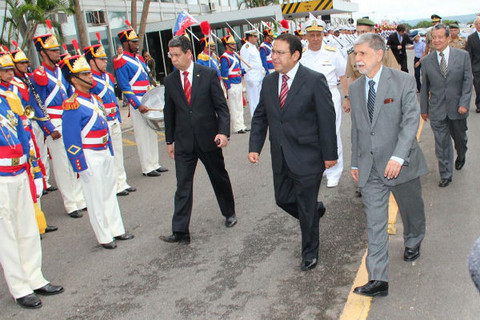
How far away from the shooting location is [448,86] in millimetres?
6488

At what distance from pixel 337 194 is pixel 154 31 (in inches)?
751

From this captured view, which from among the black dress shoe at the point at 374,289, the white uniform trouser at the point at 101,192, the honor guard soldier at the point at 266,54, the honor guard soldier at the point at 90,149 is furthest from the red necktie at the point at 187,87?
the honor guard soldier at the point at 266,54

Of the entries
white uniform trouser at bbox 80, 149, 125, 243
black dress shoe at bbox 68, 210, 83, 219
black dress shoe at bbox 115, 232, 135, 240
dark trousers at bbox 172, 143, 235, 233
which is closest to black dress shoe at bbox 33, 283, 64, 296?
white uniform trouser at bbox 80, 149, 125, 243

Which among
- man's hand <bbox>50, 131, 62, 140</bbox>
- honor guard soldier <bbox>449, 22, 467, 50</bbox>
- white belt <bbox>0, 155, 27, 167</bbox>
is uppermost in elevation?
honor guard soldier <bbox>449, 22, 467, 50</bbox>

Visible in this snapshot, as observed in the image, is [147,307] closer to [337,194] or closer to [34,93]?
[337,194]

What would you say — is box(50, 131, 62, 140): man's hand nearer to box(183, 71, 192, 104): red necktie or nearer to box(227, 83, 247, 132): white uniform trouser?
box(183, 71, 192, 104): red necktie

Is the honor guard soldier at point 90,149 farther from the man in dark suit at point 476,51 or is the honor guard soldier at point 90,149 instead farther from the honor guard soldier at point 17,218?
the man in dark suit at point 476,51

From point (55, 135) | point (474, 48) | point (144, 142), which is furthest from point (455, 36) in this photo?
point (55, 135)

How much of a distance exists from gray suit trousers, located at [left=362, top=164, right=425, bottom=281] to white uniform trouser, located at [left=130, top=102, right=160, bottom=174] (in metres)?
5.07

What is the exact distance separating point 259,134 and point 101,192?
1840 mm

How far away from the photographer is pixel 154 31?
23.8m

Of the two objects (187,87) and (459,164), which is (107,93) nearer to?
(187,87)

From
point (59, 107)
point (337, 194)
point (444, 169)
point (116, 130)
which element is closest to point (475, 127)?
point (444, 169)

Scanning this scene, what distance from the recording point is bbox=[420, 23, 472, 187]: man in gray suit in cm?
638
